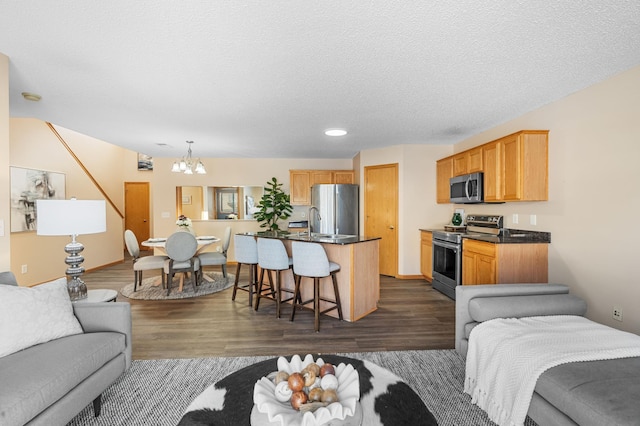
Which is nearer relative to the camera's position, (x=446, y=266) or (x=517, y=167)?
(x=517, y=167)

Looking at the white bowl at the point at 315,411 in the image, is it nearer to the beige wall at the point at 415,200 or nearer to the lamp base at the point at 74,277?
the lamp base at the point at 74,277

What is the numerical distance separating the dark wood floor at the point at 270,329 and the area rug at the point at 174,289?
16cm

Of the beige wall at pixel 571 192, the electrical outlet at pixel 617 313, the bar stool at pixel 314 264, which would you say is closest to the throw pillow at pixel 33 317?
the beige wall at pixel 571 192

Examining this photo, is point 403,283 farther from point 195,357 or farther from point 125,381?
point 125,381

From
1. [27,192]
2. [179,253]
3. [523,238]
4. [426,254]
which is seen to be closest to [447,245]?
[426,254]

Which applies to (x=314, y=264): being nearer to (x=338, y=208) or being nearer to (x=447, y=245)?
(x=447, y=245)

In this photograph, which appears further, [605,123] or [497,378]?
[605,123]

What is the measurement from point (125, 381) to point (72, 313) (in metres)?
0.68

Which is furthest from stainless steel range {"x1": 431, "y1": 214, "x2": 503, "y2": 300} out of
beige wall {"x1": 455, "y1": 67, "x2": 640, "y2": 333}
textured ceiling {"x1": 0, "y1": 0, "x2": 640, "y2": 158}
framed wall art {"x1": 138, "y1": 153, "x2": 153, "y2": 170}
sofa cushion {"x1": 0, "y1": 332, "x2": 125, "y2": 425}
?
framed wall art {"x1": 138, "y1": 153, "x2": 153, "y2": 170}

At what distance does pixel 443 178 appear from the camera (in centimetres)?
512

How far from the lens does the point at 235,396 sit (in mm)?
1297

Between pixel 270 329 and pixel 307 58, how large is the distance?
8.64 ft

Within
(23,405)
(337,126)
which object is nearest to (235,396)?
(23,405)

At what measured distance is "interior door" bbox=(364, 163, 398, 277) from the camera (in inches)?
214
